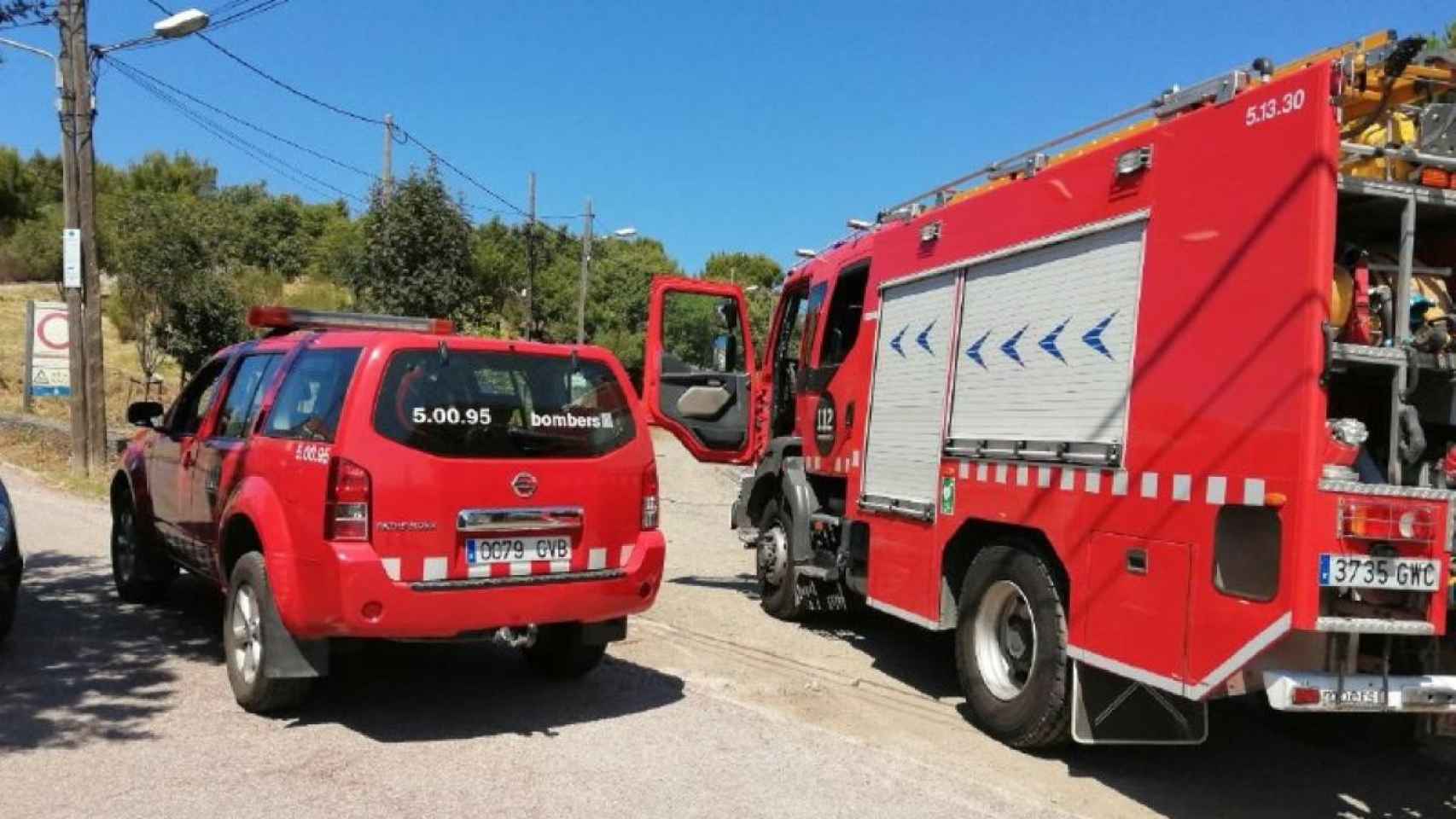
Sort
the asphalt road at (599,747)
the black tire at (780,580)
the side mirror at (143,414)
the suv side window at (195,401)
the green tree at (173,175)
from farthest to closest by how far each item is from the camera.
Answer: the green tree at (173,175) → the black tire at (780,580) → the side mirror at (143,414) → the suv side window at (195,401) → the asphalt road at (599,747)

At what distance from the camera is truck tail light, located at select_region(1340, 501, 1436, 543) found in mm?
3830

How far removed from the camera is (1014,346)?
5.66m

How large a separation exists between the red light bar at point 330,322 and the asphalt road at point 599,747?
2.07 meters

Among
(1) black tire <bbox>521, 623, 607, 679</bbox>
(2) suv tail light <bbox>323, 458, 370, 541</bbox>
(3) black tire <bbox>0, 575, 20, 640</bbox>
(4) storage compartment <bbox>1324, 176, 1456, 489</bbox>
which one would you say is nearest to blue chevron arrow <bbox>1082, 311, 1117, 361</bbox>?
(4) storage compartment <bbox>1324, 176, 1456, 489</bbox>

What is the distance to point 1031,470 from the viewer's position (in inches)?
211

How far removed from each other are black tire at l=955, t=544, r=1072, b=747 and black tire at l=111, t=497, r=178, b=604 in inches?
214

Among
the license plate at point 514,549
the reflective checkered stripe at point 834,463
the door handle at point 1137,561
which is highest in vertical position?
the reflective checkered stripe at point 834,463

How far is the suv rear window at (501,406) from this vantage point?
200 inches

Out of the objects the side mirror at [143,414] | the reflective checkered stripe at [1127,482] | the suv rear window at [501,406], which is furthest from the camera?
the side mirror at [143,414]

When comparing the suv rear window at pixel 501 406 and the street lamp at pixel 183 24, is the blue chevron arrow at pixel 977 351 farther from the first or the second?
the street lamp at pixel 183 24

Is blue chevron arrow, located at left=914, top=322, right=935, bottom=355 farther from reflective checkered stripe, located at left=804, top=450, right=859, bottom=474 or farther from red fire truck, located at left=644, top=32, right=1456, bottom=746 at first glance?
reflective checkered stripe, located at left=804, top=450, right=859, bottom=474

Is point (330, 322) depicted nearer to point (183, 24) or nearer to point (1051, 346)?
point (1051, 346)

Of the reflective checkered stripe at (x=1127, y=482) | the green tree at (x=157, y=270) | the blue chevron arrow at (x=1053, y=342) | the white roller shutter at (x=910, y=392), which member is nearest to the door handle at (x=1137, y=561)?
the reflective checkered stripe at (x=1127, y=482)

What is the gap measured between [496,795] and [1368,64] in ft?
14.8
